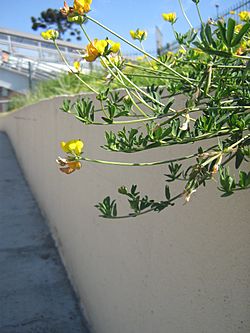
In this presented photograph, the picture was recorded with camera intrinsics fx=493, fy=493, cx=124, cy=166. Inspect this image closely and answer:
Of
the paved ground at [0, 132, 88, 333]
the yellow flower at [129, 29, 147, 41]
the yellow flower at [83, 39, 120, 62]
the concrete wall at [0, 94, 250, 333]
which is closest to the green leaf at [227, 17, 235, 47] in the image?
the yellow flower at [83, 39, 120, 62]

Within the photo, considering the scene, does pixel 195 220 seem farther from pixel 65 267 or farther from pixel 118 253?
pixel 65 267

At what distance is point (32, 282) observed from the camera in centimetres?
446

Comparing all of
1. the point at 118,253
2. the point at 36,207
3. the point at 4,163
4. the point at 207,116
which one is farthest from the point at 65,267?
the point at 4,163

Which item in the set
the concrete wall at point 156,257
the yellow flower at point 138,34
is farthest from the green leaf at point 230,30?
the yellow flower at point 138,34

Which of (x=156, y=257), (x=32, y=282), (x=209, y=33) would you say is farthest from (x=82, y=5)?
(x=32, y=282)

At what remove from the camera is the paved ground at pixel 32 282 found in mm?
3711

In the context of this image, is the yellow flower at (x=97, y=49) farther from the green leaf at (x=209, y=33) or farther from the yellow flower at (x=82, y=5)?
the green leaf at (x=209, y=33)

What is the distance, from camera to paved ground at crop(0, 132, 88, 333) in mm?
3711

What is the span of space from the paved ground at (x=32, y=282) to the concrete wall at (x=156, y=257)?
17 centimetres

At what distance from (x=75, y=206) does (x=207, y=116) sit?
311 centimetres

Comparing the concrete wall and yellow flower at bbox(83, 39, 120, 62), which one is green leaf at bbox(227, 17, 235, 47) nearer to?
yellow flower at bbox(83, 39, 120, 62)

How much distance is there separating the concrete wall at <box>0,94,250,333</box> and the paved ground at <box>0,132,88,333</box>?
0.56ft

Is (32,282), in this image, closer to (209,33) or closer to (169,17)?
(169,17)

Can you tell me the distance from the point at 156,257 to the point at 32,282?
99.9 inches
